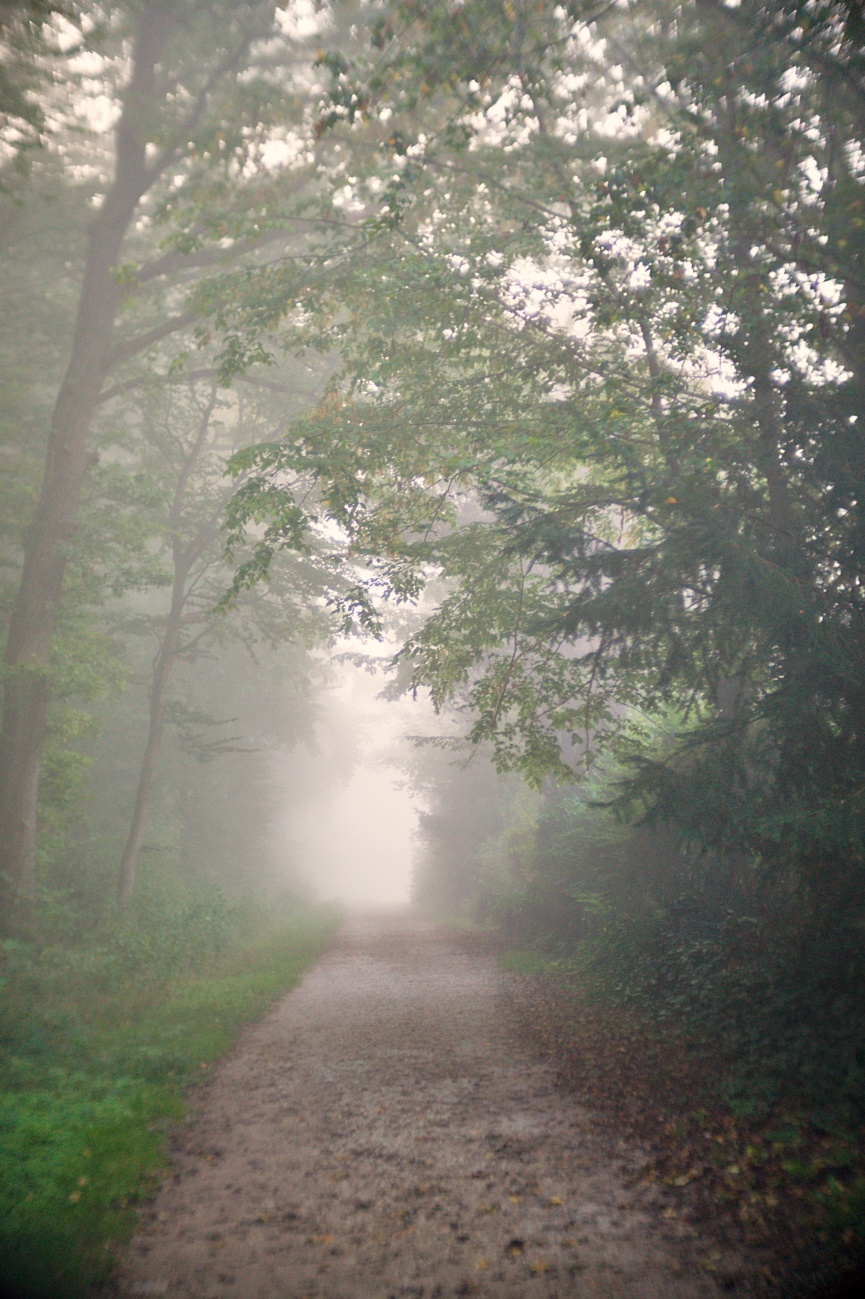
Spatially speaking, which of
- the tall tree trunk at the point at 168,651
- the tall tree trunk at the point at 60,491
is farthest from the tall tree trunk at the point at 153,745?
the tall tree trunk at the point at 60,491

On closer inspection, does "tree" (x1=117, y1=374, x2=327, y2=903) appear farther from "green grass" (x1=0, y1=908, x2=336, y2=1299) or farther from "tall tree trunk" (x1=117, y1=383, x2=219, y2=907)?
"green grass" (x1=0, y1=908, x2=336, y2=1299)

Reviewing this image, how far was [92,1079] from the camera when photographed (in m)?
6.01

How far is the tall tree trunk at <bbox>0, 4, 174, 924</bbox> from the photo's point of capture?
36.7 feet

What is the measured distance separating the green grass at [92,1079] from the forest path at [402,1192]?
0.28 meters

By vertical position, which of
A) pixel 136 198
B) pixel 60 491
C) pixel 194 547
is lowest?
pixel 60 491

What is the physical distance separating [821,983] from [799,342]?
693 cm

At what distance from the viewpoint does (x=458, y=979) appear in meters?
12.0

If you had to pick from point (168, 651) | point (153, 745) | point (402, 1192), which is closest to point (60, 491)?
point (168, 651)

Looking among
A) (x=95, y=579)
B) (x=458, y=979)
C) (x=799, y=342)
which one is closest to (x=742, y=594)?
(x=799, y=342)

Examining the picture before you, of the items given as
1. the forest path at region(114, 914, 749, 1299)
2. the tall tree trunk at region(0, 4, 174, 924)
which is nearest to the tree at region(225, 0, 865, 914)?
the forest path at region(114, 914, 749, 1299)

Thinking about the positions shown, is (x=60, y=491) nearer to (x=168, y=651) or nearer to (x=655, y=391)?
(x=168, y=651)

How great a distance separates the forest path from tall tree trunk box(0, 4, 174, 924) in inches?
234

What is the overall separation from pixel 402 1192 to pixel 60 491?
1163cm

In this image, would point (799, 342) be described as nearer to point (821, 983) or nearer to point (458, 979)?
point (821, 983)
